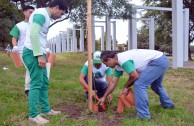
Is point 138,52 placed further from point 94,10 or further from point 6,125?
point 94,10

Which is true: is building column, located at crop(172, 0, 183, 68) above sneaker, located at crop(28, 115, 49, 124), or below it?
above

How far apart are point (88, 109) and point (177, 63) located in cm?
1024

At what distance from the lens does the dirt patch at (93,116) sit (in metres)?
3.96

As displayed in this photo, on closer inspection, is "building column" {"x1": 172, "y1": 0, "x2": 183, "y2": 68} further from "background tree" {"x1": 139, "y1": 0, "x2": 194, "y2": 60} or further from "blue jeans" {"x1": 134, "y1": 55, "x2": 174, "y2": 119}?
"background tree" {"x1": 139, "y1": 0, "x2": 194, "y2": 60}

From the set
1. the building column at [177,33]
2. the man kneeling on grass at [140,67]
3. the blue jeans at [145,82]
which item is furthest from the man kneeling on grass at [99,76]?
the building column at [177,33]

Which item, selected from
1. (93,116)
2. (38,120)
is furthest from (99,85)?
(38,120)

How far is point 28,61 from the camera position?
375cm

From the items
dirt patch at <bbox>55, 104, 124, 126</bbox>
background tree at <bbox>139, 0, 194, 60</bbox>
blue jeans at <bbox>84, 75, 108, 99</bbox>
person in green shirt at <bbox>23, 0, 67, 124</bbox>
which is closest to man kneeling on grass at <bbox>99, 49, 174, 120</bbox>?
dirt patch at <bbox>55, 104, 124, 126</bbox>

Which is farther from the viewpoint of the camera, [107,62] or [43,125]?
[107,62]

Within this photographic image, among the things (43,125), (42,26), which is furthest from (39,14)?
(43,125)

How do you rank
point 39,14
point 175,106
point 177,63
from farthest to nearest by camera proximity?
point 177,63
point 175,106
point 39,14

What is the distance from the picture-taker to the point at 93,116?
13.8 ft

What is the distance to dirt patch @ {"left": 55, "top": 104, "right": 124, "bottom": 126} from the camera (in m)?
3.96

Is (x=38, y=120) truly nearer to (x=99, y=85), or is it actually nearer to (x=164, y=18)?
(x=99, y=85)
